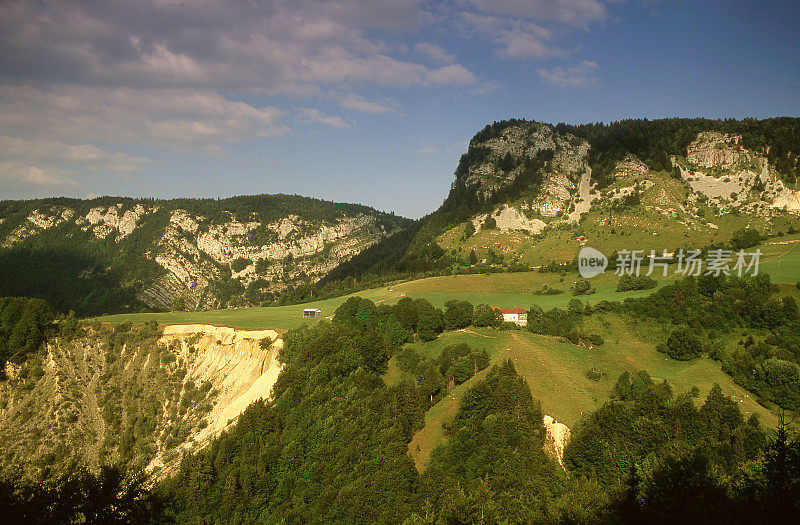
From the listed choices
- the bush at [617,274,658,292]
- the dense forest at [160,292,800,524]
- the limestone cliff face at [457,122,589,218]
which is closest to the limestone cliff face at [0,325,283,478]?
the dense forest at [160,292,800,524]

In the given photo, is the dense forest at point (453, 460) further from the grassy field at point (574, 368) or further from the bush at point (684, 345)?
the bush at point (684, 345)

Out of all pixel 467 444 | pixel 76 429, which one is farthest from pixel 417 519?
pixel 76 429

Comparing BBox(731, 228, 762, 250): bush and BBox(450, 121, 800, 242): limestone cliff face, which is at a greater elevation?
BBox(450, 121, 800, 242): limestone cliff face

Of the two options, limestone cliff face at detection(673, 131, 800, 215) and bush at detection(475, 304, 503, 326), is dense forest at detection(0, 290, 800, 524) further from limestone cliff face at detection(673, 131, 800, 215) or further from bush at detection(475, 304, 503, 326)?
limestone cliff face at detection(673, 131, 800, 215)

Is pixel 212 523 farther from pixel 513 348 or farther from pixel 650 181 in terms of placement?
pixel 650 181

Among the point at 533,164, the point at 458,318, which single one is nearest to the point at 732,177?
the point at 533,164

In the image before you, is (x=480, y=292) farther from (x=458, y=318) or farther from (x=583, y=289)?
(x=458, y=318)
